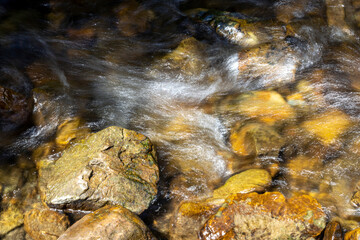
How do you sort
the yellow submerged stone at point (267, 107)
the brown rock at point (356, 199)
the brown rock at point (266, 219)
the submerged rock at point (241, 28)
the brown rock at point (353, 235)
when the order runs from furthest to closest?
the submerged rock at point (241, 28) → the yellow submerged stone at point (267, 107) → the brown rock at point (356, 199) → the brown rock at point (266, 219) → the brown rock at point (353, 235)

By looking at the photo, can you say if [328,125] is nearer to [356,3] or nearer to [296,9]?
[296,9]

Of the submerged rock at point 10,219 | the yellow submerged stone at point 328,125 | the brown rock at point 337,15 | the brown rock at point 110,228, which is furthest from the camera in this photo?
the brown rock at point 337,15

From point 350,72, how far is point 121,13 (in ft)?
18.4

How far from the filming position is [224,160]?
15.7ft

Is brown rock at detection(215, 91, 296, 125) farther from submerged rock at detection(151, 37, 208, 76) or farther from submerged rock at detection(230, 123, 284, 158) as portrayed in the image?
submerged rock at detection(151, 37, 208, 76)

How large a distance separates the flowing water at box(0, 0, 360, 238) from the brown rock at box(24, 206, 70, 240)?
41.9 inches

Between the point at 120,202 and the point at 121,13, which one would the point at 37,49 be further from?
the point at 120,202

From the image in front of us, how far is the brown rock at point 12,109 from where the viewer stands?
4750 mm

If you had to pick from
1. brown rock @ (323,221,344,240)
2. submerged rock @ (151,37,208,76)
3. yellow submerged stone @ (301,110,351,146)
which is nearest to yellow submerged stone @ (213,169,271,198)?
brown rock @ (323,221,344,240)

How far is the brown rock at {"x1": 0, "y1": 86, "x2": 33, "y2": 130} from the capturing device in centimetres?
475

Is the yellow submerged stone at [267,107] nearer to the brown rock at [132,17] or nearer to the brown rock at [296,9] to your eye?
the brown rock at [296,9]

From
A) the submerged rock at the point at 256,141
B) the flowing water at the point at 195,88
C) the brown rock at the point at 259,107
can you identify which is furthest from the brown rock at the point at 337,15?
the submerged rock at the point at 256,141

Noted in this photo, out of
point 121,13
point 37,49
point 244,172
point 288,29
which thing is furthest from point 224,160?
point 121,13

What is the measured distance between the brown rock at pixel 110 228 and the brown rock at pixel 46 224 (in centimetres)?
55
